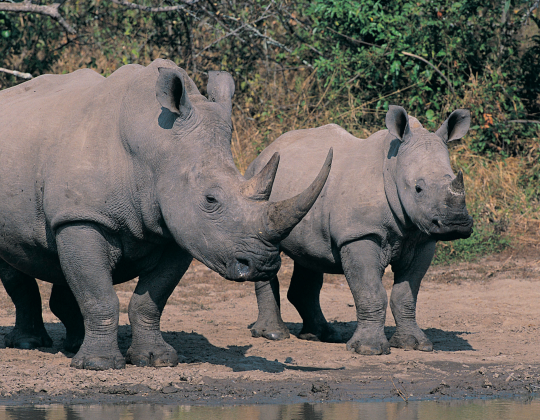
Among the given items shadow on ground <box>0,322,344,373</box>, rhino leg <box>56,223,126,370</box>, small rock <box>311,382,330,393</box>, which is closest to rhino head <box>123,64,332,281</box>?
rhino leg <box>56,223,126,370</box>

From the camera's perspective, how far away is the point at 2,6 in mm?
8891

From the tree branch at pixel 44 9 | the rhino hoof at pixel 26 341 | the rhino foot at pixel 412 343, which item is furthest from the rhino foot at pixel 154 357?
the tree branch at pixel 44 9

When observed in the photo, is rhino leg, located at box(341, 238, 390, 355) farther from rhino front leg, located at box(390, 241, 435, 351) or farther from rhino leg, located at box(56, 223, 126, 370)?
rhino leg, located at box(56, 223, 126, 370)

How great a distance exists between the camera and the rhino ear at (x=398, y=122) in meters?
6.92

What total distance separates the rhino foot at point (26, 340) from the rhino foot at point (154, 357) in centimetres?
99

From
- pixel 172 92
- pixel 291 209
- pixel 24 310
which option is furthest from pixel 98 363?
pixel 172 92

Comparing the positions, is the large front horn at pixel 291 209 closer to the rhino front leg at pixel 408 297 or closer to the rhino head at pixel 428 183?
the rhino head at pixel 428 183

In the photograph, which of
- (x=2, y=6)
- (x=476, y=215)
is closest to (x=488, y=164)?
(x=476, y=215)

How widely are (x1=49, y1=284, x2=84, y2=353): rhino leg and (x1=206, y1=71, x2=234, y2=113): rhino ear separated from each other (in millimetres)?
1820

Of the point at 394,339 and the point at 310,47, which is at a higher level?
the point at 310,47

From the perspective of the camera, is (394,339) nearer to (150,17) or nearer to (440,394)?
(440,394)

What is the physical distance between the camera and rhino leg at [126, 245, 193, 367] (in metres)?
6.16

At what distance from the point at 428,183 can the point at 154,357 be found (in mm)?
2325

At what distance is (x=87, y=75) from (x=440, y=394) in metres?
3.37
